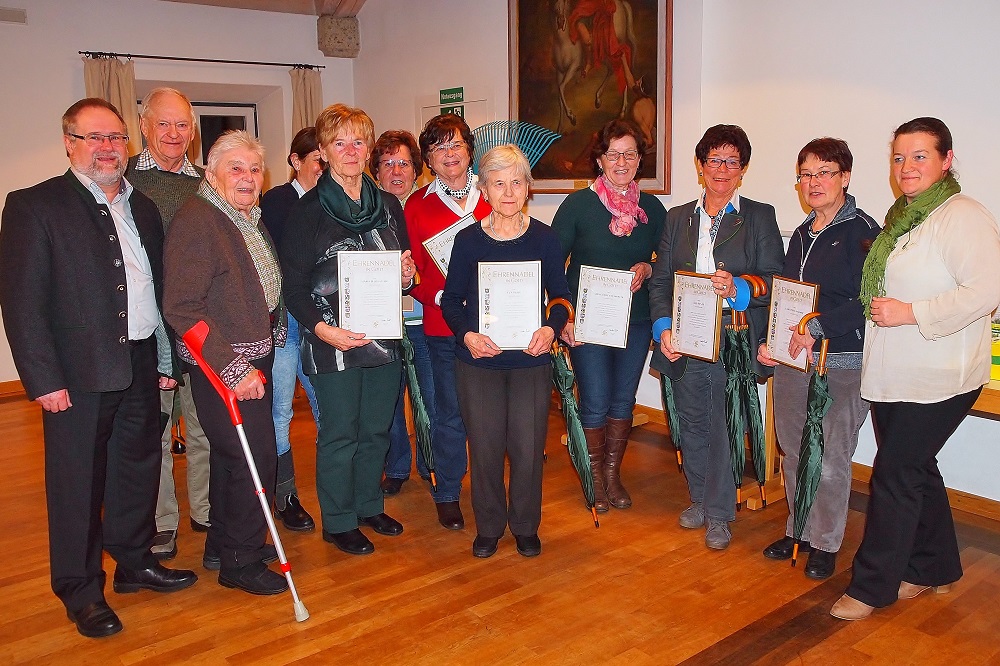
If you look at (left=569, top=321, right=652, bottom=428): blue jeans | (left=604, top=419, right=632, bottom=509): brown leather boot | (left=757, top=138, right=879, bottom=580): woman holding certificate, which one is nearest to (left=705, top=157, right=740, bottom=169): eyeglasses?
(left=757, top=138, right=879, bottom=580): woman holding certificate

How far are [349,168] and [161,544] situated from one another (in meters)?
1.78

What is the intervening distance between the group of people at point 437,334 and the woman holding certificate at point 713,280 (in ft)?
0.04

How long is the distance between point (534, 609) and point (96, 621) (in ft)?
4.97

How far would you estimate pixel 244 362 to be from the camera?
2844 mm

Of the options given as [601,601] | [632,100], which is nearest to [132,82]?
[632,100]

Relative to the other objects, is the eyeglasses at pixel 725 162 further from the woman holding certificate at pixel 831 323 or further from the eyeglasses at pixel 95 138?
the eyeglasses at pixel 95 138

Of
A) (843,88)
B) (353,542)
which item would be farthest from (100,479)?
(843,88)

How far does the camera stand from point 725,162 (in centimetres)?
332

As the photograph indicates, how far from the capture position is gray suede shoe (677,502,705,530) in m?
3.71

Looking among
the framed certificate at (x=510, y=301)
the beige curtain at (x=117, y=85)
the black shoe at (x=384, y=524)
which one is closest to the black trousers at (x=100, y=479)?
the black shoe at (x=384, y=524)

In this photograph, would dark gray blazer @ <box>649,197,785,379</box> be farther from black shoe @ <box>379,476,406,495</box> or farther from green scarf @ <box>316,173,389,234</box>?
black shoe @ <box>379,476,406,495</box>

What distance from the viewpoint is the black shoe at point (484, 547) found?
3.44 m

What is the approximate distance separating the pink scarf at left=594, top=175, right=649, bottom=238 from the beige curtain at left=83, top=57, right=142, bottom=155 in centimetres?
449

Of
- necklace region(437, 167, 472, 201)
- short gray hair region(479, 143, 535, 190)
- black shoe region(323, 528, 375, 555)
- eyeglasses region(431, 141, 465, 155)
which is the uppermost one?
eyeglasses region(431, 141, 465, 155)
